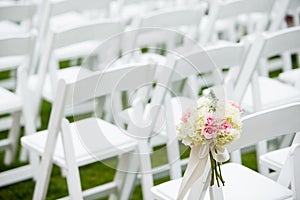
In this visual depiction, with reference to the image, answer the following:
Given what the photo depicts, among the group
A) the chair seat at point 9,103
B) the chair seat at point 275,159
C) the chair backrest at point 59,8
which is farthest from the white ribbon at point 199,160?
the chair backrest at point 59,8

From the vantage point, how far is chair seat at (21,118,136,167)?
3.11 meters

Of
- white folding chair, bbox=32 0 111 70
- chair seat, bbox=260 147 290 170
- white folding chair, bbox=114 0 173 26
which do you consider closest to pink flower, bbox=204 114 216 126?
chair seat, bbox=260 147 290 170

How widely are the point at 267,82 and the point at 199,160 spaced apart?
7.44 feet

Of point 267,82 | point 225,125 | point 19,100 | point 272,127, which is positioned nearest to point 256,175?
point 272,127

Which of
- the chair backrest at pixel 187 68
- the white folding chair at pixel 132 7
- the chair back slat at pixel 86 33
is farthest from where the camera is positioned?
the white folding chair at pixel 132 7

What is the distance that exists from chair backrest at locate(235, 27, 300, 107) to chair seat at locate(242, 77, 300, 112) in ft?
1.23

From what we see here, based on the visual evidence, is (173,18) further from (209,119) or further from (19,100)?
(209,119)

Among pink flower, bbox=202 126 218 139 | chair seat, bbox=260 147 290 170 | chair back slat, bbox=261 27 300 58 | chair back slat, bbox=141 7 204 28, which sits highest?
chair back slat, bbox=141 7 204 28

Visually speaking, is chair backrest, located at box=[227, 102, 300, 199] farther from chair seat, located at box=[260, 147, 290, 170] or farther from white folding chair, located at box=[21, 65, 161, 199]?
white folding chair, located at box=[21, 65, 161, 199]

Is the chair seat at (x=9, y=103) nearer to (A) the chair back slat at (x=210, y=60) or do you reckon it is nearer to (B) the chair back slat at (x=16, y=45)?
(B) the chair back slat at (x=16, y=45)

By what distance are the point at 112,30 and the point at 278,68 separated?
278 cm

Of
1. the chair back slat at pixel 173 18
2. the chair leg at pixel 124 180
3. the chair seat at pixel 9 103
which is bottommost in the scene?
the chair leg at pixel 124 180

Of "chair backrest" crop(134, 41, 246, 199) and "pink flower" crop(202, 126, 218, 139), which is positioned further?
"chair backrest" crop(134, 41, 246, 199)

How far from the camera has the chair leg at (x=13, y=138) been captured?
4962 millimetres
